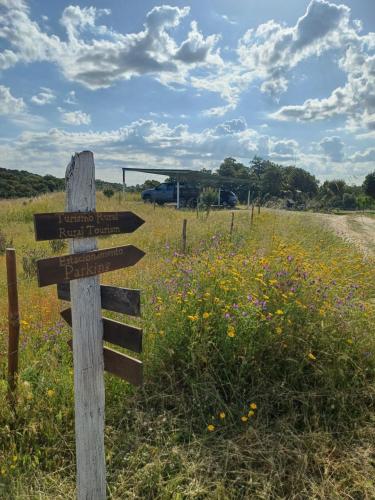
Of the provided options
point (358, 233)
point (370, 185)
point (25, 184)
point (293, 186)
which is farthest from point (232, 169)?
point (358, 233)

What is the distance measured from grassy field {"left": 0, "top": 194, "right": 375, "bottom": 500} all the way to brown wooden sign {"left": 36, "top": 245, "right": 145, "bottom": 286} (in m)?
1.24

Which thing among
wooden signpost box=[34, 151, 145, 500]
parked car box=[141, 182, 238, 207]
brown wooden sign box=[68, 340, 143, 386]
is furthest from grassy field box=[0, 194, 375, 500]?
parked car box=[141, 182, 238, 207]

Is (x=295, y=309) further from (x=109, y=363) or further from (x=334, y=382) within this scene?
(x=109, y=363)

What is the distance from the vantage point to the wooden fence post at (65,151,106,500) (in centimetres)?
165

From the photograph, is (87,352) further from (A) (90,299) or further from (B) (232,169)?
(B) (232,169)

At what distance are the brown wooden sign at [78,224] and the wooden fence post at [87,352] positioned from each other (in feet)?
0.19

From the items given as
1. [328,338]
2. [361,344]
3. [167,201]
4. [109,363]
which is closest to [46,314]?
[109,363]

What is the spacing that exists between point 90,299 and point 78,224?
40 cm

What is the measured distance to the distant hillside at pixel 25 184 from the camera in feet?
124

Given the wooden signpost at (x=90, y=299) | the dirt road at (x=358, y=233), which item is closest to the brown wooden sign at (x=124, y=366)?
the wooden signpost at (x=90, y=299)

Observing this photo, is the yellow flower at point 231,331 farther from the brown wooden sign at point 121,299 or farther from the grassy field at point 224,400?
the brown wooden sign at point 121,299

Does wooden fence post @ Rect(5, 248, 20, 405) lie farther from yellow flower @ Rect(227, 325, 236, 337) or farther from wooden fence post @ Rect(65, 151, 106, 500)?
yellow flower @ Rect(227, 325, 236, 337)

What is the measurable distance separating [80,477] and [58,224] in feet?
4.73

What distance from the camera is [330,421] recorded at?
2.63m
